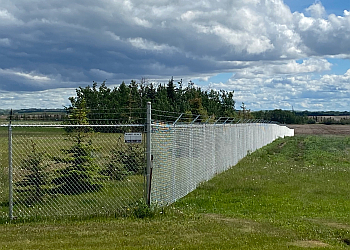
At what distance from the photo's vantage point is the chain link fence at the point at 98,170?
947cm

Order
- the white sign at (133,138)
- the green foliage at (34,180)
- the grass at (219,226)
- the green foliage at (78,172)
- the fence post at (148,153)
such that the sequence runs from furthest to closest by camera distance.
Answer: the green foliage at (78,172)
the green foliage at (34,180)
the fence post at (148,153)
the white sign at (133,138)
the grass at (219,226)

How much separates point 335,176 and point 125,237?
1094 cm

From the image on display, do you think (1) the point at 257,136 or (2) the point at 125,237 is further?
(1) the point at 257,136

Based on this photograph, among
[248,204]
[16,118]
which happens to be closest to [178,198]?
[248,204]

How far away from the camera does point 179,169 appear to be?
11.5 metres

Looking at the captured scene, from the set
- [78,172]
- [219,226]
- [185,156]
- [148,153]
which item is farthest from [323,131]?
[219,226]

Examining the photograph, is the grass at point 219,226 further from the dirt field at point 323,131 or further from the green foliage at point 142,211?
the dirt field at point 323,131

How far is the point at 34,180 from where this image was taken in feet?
35.9

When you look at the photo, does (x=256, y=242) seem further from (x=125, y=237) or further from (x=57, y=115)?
(x=57, y=115)

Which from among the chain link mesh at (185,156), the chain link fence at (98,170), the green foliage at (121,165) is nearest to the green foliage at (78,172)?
the chain link fence at (98,170)

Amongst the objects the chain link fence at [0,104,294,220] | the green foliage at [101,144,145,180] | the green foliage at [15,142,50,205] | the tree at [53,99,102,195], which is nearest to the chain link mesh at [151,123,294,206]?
the chain link fence at [0,104,294,220]

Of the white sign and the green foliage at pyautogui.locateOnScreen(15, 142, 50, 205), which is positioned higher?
the white sign

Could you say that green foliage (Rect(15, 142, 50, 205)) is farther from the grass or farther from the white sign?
the white sign

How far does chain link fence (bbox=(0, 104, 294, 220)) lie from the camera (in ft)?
31.1
